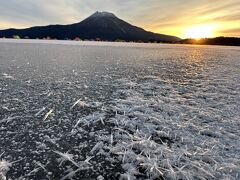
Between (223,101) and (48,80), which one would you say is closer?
(223,101)

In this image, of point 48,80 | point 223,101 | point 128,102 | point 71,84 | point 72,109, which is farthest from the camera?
point 48,80

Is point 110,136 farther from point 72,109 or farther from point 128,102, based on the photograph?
point 128,102

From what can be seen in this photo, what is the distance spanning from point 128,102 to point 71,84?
10.1 ft

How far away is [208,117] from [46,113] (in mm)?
4288

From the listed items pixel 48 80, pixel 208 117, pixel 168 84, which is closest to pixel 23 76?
pixel 48 80

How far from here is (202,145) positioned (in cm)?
489

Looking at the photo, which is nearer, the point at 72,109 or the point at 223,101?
the point at 72,109

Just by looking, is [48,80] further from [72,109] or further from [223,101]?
[223,101]

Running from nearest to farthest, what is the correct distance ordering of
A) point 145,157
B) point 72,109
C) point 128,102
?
point 145,157
point 72,109
point 128,102

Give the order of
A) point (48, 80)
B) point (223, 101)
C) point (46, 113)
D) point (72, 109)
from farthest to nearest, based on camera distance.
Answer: point (48, 80) → point (223, 101) → point (72, 109) → point (46, 113)

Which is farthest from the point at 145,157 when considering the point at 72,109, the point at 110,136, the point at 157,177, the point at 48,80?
the point at 48,80

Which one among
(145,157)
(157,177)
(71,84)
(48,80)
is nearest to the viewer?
(157,177)

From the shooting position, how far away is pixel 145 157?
430 cm

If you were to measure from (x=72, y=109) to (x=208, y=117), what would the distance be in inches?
145
